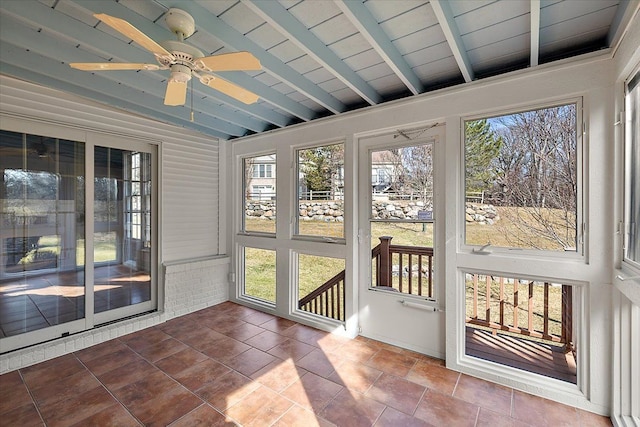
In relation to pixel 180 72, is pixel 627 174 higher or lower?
lower

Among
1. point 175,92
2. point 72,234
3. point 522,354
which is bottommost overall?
point 522,354

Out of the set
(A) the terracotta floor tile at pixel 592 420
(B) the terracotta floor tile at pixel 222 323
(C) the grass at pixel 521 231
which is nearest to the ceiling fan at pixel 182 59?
(C) the grass at pixel 521 231

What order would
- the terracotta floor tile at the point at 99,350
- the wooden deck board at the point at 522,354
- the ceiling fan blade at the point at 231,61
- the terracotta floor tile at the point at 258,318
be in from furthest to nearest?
the terracotta floor tile at the point at 258,318, the terracotta floor tile at the point at 99,350, the wooden deck board at the point at 522,354, the ceiling fan blade at the point at 231,61

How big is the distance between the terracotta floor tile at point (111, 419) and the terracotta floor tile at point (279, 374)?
2.95ft

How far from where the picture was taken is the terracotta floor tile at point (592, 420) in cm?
196

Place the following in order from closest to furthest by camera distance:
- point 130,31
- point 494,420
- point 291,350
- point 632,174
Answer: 1. point 130,31
2. point 632,174
3. point 494,420
4. point 291,350

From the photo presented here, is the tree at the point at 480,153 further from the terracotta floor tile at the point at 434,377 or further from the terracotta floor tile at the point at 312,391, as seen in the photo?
the terracotta floor tile at the point at 312,391

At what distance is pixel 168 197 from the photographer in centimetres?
385

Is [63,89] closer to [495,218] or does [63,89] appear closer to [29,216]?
[29,216]

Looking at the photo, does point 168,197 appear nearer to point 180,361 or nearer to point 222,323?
point 222,323

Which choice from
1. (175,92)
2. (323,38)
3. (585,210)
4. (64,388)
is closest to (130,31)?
(175,92)

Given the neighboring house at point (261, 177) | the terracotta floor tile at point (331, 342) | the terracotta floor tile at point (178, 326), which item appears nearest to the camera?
the terracotta floor tile at point (331, 342)

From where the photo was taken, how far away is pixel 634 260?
1.81 m

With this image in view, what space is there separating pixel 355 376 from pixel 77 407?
84.1 inches
